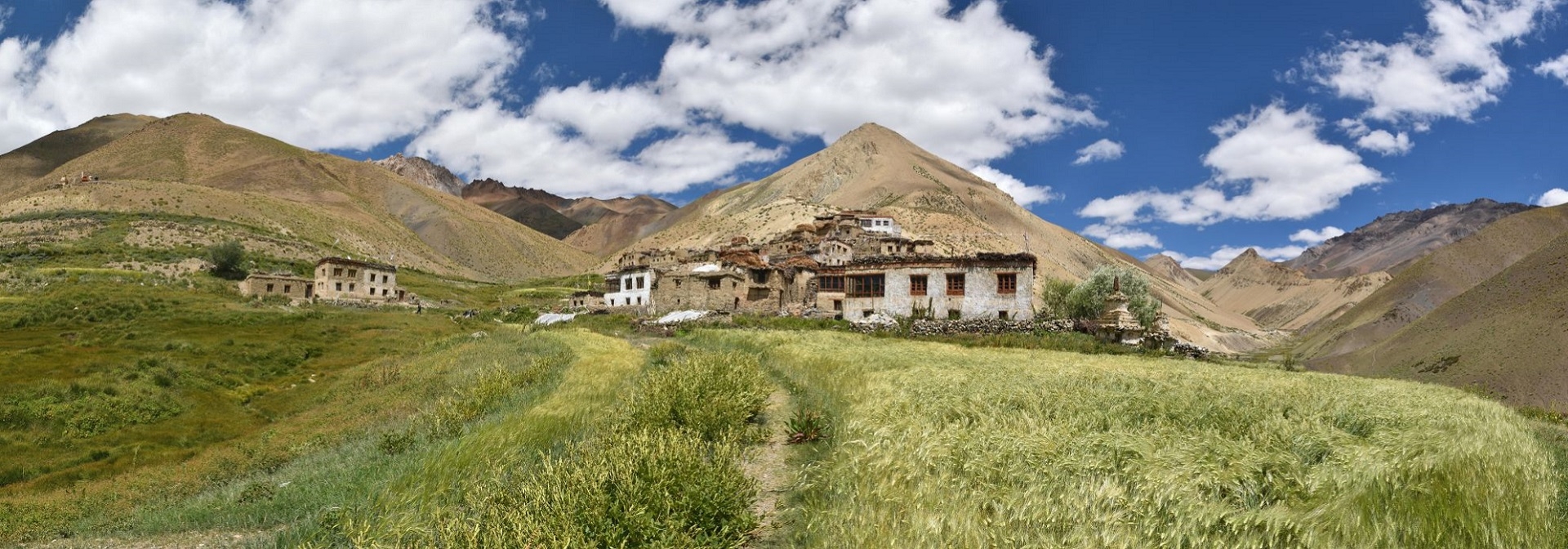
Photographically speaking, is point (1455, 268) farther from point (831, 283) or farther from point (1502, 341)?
point (831, 283)

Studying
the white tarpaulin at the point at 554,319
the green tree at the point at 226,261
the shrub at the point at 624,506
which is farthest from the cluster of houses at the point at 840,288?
the green tree at the point at 226,261

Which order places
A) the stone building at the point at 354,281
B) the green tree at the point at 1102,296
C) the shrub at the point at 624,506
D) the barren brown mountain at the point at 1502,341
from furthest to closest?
the stone building at the point at 354,281 → the green tree at the point at 1102,296 → the barren brown mountain at the point at 1502,341 → the shrub at the point at 624,506

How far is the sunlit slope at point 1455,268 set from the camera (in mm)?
113188

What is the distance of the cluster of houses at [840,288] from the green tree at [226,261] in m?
56.4

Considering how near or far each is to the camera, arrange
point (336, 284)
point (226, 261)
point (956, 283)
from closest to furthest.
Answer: point (956, 283), point (336, 284), point (226, 261)

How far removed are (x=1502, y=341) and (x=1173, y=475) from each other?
184 ft

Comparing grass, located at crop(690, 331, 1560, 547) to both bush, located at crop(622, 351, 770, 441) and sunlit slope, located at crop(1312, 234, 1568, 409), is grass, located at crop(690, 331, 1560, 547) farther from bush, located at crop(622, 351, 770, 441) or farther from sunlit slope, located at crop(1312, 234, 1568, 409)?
sunlit slope, located at crop(1312, 234, 1568, 409)

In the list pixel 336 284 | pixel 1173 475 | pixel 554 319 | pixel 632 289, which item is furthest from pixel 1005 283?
pixel 336 284

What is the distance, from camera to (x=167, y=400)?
3169cm

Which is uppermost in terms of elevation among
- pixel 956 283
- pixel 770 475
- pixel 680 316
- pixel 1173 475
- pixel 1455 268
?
pixel 1455 268

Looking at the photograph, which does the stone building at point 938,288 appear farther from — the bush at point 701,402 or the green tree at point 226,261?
the green tree at point 226,261

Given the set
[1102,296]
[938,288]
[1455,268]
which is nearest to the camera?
[938,288]

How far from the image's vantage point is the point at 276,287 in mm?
82125

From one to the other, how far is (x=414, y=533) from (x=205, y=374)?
136ft
